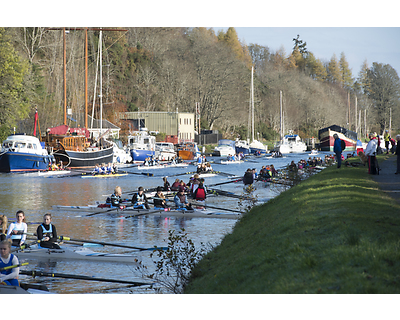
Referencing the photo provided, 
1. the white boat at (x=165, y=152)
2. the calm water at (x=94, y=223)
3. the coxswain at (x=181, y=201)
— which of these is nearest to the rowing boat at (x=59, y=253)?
the calm water at (x=94, y=223)

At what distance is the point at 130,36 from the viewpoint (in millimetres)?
104500

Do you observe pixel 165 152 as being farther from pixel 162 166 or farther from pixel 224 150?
pixel 224 150

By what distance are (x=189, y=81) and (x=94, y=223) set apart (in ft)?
269

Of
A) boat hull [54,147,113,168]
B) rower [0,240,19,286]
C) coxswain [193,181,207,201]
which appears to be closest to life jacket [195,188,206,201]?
coxswain [193,181,207,201]

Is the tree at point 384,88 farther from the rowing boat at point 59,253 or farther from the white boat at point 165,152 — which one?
the rowing boat at point 59,253

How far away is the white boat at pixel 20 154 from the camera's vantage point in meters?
49.8

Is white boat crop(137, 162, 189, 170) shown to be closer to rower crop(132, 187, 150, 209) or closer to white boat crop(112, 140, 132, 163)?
white boat crop(112, 140, 132, 163)

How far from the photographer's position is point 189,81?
102m

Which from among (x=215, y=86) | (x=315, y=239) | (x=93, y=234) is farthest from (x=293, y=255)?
(x=215, y=86)

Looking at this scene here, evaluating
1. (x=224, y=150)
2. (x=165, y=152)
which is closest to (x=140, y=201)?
(x=165, y=152)

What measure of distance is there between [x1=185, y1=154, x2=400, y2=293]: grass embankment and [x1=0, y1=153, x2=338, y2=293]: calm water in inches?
118

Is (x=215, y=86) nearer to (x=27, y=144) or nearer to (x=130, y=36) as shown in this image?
(x=130, y=36)

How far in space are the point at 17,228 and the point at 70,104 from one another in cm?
5954

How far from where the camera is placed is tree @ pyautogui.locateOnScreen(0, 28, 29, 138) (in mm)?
49156
